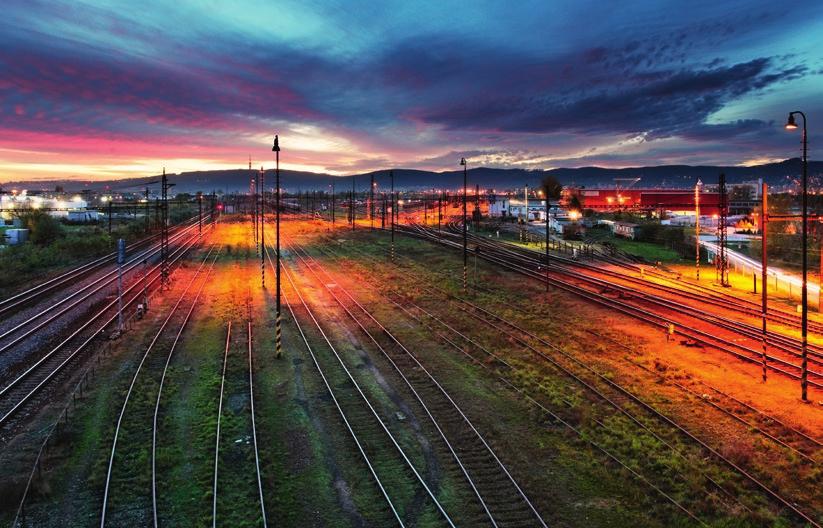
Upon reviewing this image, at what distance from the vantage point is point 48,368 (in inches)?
858

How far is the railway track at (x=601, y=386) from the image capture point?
1331 cm

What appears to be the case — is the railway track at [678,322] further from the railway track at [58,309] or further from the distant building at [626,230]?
the distant building at [626,230]

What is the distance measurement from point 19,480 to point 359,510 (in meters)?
8.98

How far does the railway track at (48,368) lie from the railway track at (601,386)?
16992 millimetres

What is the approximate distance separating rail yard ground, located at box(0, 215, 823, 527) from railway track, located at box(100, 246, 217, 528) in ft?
0.25

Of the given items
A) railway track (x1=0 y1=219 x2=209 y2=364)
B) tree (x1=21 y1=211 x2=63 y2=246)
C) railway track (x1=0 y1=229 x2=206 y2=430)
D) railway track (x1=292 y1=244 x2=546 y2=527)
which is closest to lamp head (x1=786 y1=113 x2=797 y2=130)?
railway track (x1=292 y1=244 x2=546 y2=527)

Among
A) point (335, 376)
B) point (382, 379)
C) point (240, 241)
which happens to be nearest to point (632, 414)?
point (382, 379)

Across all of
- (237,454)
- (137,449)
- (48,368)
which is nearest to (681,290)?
(237,454)

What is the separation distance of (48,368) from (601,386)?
74.6ft

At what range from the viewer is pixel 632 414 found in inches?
682

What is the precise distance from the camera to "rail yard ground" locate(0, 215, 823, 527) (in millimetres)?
12383

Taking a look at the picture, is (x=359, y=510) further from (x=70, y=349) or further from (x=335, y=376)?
(x=70, y=349)

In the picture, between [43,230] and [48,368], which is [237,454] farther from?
[43,230]

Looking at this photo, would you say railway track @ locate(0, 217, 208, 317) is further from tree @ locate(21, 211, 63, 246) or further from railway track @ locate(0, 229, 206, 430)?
tree @ locate(21, 211, 63, 246)
